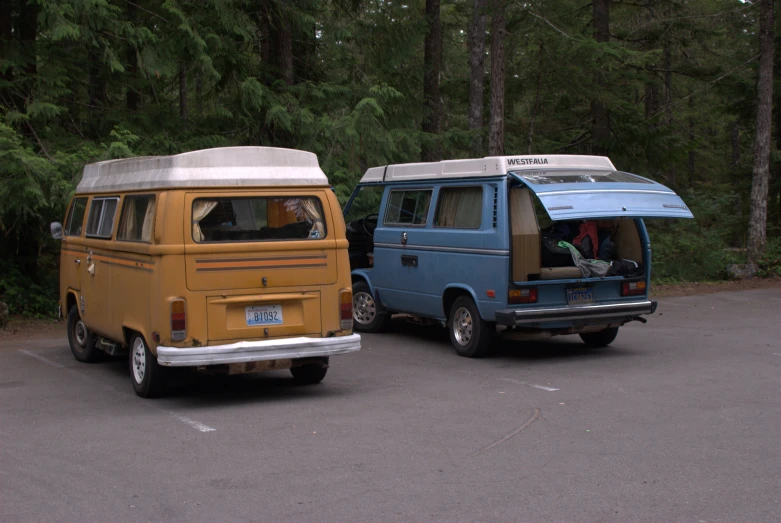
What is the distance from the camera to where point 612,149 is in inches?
934

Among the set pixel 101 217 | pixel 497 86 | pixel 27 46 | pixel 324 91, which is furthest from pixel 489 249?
pixel 27 46

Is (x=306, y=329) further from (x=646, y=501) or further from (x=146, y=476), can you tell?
(x=646, y=501)

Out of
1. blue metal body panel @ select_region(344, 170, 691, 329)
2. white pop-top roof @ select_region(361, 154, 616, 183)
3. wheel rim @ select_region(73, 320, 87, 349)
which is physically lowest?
wheel rim @ select_region(73, 320, 87, 349)

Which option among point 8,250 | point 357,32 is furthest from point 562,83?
point 8,250

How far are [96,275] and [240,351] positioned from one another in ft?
8.96

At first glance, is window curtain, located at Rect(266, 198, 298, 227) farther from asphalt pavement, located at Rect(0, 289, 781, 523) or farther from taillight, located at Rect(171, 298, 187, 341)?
asphalt pavement, located at Rect(0, 289, 781, 523)

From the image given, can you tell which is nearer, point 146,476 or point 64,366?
point 146,476

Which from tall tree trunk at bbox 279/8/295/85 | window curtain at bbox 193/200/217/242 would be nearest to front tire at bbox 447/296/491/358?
window curtain at bbox 193/200/217/242

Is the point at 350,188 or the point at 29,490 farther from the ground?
the point at 350,188

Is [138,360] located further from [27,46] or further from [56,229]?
[27,46]

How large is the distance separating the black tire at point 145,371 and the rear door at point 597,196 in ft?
14.6

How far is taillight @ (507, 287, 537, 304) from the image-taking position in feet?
34.7

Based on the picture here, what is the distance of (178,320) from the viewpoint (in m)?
8.31

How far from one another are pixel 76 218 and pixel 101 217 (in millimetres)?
1096
